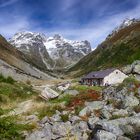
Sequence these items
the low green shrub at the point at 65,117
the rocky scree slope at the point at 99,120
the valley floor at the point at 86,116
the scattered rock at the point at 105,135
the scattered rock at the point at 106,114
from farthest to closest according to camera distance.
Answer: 1. the low green shrub at the point at 65,117
2. the scattered rock at the point at 106,114
3. the valley floor at the point at 86,116
4. the rocky scree slope at the point at 99,120
5. the scattered rock at the point at 105,135

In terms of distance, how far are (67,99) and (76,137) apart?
57.4 feet

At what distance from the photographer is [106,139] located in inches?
1304

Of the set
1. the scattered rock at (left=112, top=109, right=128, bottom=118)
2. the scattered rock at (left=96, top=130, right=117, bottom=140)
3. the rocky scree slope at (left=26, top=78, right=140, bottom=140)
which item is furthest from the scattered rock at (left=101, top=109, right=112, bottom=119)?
the scattered rock at (left=96, top=130, right=117, bottom=140)

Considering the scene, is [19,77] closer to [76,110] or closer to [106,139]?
[76,110]

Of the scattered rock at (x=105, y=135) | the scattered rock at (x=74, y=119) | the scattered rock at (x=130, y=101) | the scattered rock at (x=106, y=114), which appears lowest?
the scattered rock at (x=105, y=135)

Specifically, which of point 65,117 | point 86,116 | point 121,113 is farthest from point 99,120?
point 65,117

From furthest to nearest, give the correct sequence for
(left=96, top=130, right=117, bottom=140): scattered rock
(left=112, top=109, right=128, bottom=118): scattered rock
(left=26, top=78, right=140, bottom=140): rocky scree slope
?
(left=112, top=109, right=128, bottom=118): scattered rock
(left=26, top=78, right=140, bottom=140): rocky scree slope
(left=96, top=130, right=117, bottom=140): scattered rock

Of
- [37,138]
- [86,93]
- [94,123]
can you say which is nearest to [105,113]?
[94,123]

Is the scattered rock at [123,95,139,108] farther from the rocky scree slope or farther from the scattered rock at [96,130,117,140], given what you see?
the scattered rock at [96,130,117,140]

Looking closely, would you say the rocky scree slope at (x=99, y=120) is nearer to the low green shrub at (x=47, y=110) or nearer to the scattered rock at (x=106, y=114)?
the scattered rock at (x=106, y=114)

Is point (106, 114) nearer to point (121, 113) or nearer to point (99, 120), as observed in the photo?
point (121, 113)

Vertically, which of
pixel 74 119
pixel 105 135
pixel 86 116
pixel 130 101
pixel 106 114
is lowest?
pixel 105 135

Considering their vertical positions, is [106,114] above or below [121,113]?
below

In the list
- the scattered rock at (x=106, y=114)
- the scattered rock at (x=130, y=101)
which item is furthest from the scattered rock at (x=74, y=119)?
the scattered rock at (x=130, y=101)
